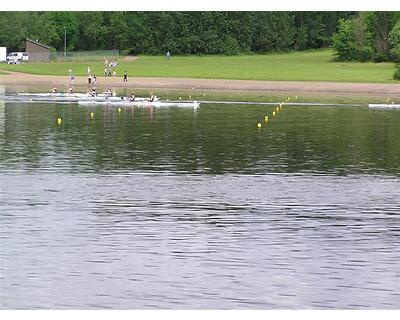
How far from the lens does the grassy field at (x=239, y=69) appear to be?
104 metres

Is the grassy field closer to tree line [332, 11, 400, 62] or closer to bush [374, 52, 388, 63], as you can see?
tree line [332, 11, 400, 62]

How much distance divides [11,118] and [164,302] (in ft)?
141

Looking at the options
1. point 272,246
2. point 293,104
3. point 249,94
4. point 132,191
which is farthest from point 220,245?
point 249,94

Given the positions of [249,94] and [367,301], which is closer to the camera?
[367,301]

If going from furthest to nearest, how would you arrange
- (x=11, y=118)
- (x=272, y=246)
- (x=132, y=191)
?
1. (x=11, y=118)
2. (x=132, y=191)
3. (x=272, y=246)

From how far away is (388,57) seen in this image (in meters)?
130

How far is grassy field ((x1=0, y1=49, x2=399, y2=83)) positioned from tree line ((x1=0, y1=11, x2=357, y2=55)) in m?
10.3

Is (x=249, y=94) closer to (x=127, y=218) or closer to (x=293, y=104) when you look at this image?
(x=293, y=104)

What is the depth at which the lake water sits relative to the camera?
2244 cm

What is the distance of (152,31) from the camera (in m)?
149

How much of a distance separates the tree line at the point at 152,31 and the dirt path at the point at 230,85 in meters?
45.2

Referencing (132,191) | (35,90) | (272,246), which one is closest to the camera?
(272,246)

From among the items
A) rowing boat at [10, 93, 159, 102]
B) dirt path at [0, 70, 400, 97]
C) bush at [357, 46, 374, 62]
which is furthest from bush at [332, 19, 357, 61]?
rowing boat at [10, 93, 159, 102]

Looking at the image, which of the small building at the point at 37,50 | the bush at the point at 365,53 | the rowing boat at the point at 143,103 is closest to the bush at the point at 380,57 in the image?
the bush at the point at 365,53
